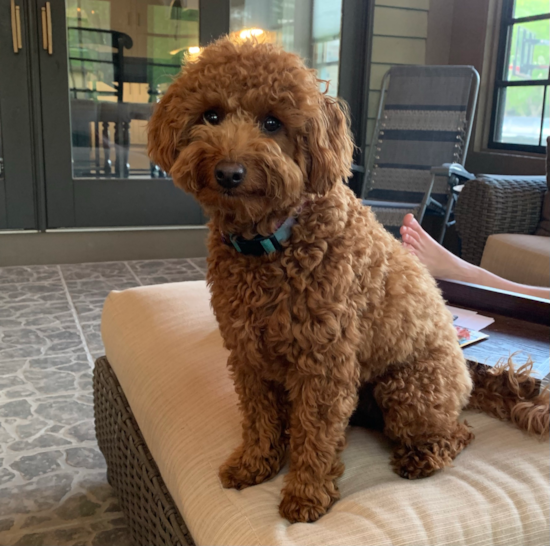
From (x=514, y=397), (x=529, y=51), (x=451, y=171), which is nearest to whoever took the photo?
(x=514, y=397)

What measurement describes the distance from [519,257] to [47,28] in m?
3.04

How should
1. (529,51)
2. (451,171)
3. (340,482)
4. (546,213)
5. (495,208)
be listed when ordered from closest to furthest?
(340,482)
(495,208)
(546,213)
(451,171)
(529,51)

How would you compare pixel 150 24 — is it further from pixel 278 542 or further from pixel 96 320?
pixel 278 542

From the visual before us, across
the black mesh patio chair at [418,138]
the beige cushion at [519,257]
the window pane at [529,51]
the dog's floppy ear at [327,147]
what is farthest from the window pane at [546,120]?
the dog's floppy ear at [327,147]

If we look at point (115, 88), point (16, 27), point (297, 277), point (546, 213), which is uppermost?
point (16, 27)

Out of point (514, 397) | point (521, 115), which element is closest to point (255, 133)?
point (514, 397)

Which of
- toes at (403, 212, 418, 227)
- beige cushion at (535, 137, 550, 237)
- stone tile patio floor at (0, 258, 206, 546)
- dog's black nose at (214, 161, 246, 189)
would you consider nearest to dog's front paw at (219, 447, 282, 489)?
dog's black nose at (214, 161, 246, 189)

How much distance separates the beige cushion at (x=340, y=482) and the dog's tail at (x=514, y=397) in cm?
2

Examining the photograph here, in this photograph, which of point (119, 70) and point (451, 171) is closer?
point (451, 171)

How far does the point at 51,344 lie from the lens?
2562 mm

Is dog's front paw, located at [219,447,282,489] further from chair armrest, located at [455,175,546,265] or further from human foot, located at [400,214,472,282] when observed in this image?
chair armrest, located at [455,175,546,265]

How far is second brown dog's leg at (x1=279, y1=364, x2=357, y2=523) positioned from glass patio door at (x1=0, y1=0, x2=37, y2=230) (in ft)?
10.8

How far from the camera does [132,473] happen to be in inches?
51.3

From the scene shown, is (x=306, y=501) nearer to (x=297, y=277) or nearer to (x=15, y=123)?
(x=297, y=277)
